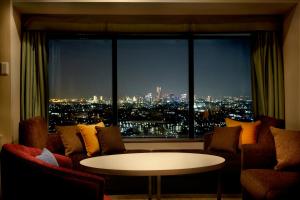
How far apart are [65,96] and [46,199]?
3415mm

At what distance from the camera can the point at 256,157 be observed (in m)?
4.02

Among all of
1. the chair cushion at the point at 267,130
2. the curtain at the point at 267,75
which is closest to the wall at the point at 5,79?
the chair cushion at the point at 267,130

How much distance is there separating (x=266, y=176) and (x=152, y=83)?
273 centimetres

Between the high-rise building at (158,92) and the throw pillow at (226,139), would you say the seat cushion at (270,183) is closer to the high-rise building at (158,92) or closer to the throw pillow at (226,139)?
the throw pillow at (226,139)

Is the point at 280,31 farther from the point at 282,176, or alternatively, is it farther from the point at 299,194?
the point at 299,194

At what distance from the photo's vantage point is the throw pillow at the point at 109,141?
16.2 feet

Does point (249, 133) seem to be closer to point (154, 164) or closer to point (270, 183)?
point (270, 183)

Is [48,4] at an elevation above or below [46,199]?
above

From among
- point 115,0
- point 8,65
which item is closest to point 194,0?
point 115,0

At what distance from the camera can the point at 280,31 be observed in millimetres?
5562

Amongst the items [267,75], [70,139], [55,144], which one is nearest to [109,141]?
[70,139]

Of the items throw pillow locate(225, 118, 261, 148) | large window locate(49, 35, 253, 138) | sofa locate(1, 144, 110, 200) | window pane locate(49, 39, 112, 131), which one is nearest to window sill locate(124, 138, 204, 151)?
large window locate(49, 35, 253, 138)

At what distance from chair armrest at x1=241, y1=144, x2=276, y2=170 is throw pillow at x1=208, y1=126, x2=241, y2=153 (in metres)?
0.90

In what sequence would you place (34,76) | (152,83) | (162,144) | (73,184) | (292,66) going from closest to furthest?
1. (73,184)
2. (292,66)
3. (34,76)
4. (162,144)
5. (152,83)
